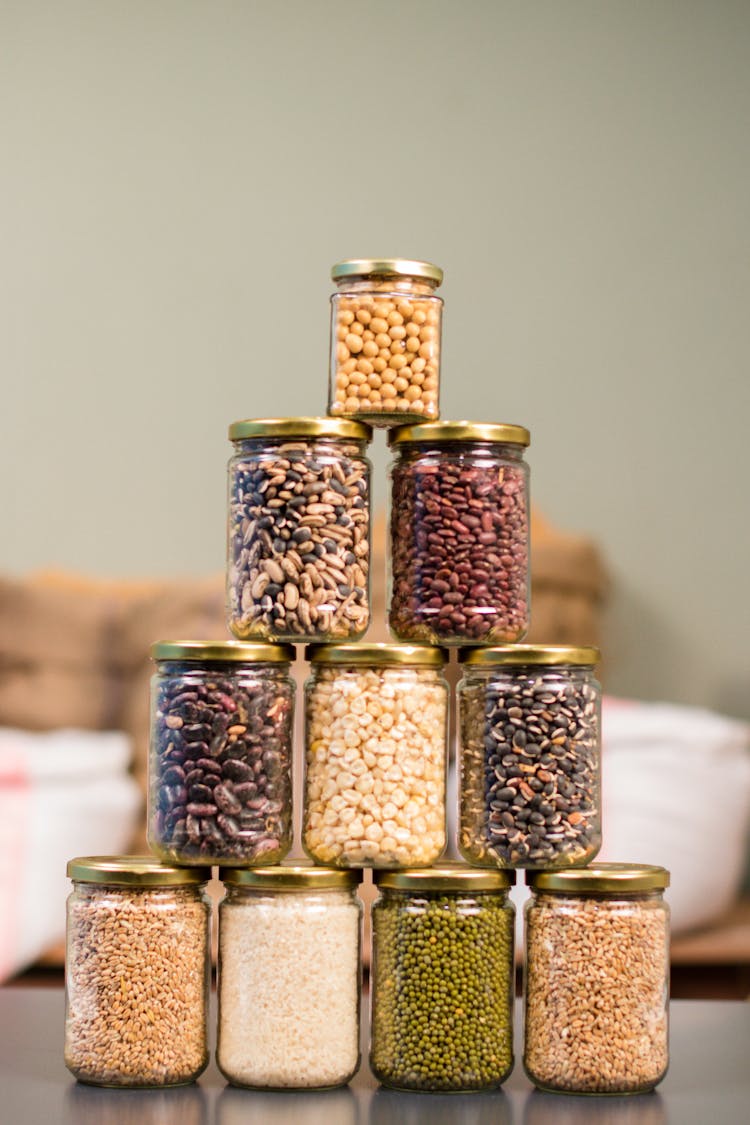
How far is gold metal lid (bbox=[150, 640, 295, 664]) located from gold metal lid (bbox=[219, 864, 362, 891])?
15cm

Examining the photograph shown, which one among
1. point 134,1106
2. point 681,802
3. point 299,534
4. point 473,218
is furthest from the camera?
point 473,218

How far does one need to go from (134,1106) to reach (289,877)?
180mm

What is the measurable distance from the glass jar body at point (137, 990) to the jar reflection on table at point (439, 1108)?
0.14 meters

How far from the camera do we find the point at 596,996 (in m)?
1.09

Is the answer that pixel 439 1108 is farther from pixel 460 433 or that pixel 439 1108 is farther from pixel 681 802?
pixel 681 802

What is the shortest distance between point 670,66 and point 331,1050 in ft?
6.40

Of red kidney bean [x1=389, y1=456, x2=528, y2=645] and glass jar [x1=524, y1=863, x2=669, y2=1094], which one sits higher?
red kidney bean [x1=389, y1=456, x2=528, y2=645]

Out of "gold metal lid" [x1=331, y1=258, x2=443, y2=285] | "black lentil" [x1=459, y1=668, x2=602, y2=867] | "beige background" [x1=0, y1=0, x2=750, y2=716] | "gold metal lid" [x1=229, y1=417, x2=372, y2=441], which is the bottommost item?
"black lentil" [x1=459, y1=668, x2=602, y2=867]

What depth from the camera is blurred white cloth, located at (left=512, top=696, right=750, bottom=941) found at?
2182 mm

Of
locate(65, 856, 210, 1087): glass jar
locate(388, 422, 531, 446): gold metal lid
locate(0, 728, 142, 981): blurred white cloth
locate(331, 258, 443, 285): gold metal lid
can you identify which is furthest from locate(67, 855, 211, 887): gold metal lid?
locate(0, 728, 142, 981): blurred white cloth

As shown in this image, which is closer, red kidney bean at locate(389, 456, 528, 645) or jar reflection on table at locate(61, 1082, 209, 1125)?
jar reflection on table at locate(61, 1082, 209, 1125)

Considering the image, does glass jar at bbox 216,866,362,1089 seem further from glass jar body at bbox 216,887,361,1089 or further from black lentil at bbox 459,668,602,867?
black lentil at bbox 459,668,602,867

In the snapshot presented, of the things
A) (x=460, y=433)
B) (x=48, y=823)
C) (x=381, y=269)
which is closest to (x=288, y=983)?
(x=460, y=433)

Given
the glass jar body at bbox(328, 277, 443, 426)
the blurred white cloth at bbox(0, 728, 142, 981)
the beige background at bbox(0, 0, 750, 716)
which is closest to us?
the glass jar body at bbox(328, 277, 443, 426)
